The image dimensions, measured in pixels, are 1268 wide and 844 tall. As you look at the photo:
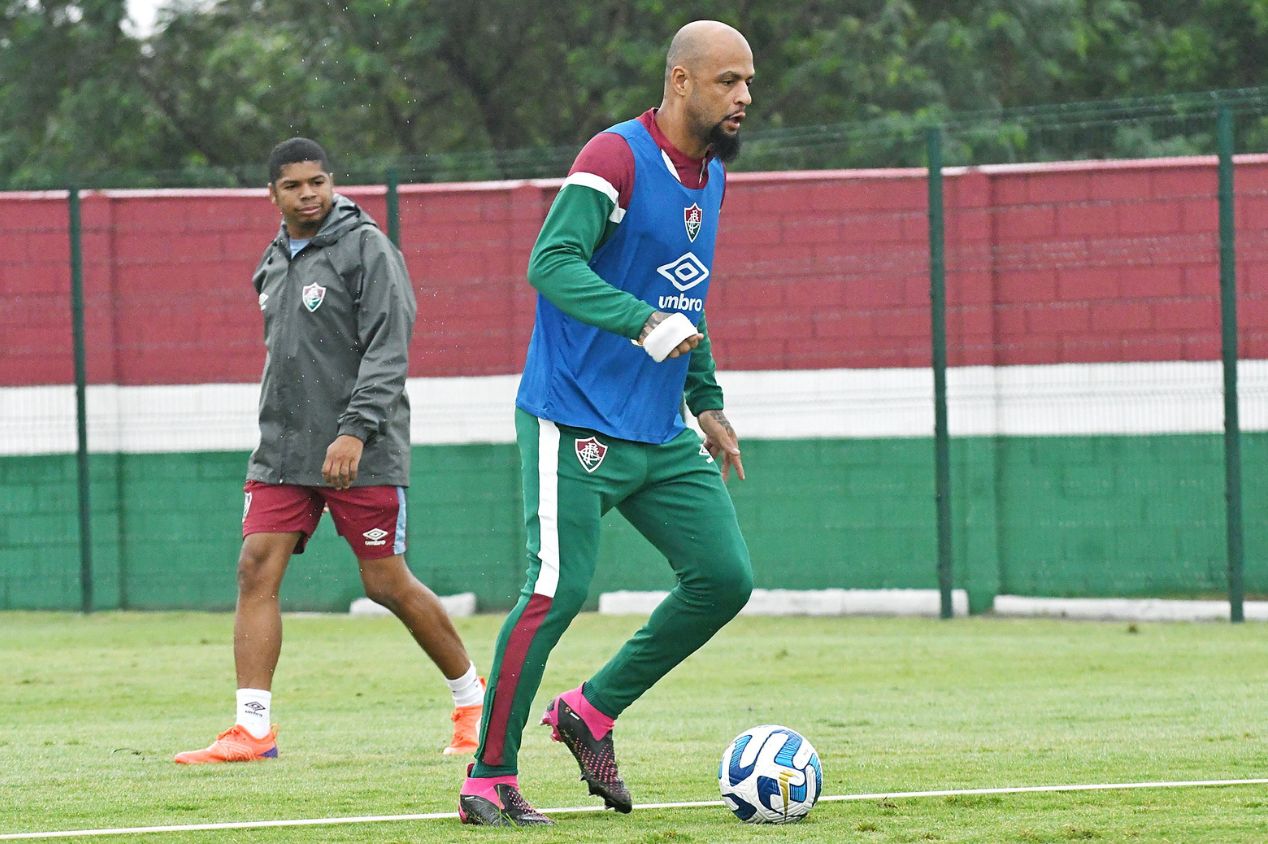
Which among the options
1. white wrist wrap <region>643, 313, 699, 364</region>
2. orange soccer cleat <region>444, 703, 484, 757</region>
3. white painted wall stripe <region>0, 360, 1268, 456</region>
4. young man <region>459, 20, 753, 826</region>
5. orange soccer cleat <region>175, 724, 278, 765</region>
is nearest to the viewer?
white wrist wrap <region>643, 313, 699, 364</region>

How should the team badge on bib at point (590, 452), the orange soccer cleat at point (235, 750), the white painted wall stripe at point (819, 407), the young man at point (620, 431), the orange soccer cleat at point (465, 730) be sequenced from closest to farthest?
the young man at point (620, 431), the team badge on bib at point (590, 452), the orange soccer cleat at point (235, 750), the orange soccer cleat at point (465, 730), the white painted wall stripe at point (819, 407)

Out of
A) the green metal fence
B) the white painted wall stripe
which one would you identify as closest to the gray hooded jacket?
the green metal fence

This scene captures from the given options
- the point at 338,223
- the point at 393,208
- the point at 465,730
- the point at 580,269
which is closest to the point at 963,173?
the point at 393,208

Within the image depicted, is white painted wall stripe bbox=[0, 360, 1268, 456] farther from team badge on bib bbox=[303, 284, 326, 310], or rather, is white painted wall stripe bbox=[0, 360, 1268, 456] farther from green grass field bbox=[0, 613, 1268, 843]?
team badge on bib bbox=[303, 284, 326, 310]

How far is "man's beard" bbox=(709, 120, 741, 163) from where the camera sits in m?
5.19

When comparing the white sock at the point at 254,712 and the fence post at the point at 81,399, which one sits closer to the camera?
the white sock at the point at 254,712

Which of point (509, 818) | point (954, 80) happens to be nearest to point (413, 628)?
point (509, 818)

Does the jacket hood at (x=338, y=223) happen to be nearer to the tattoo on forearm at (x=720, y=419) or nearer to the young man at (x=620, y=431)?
the tattoo on forearm at (x=720, y=419)

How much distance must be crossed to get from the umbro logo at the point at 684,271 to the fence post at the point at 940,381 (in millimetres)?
7700

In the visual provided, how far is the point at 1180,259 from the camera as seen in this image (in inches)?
504

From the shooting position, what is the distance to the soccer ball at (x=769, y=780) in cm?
505

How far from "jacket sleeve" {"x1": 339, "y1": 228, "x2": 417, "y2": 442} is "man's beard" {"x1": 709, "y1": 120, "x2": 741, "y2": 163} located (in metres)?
1.84

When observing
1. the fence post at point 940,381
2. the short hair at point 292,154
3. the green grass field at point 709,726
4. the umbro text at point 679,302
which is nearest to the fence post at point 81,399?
the green grass field at point 709,726

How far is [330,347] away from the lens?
22.8ft
